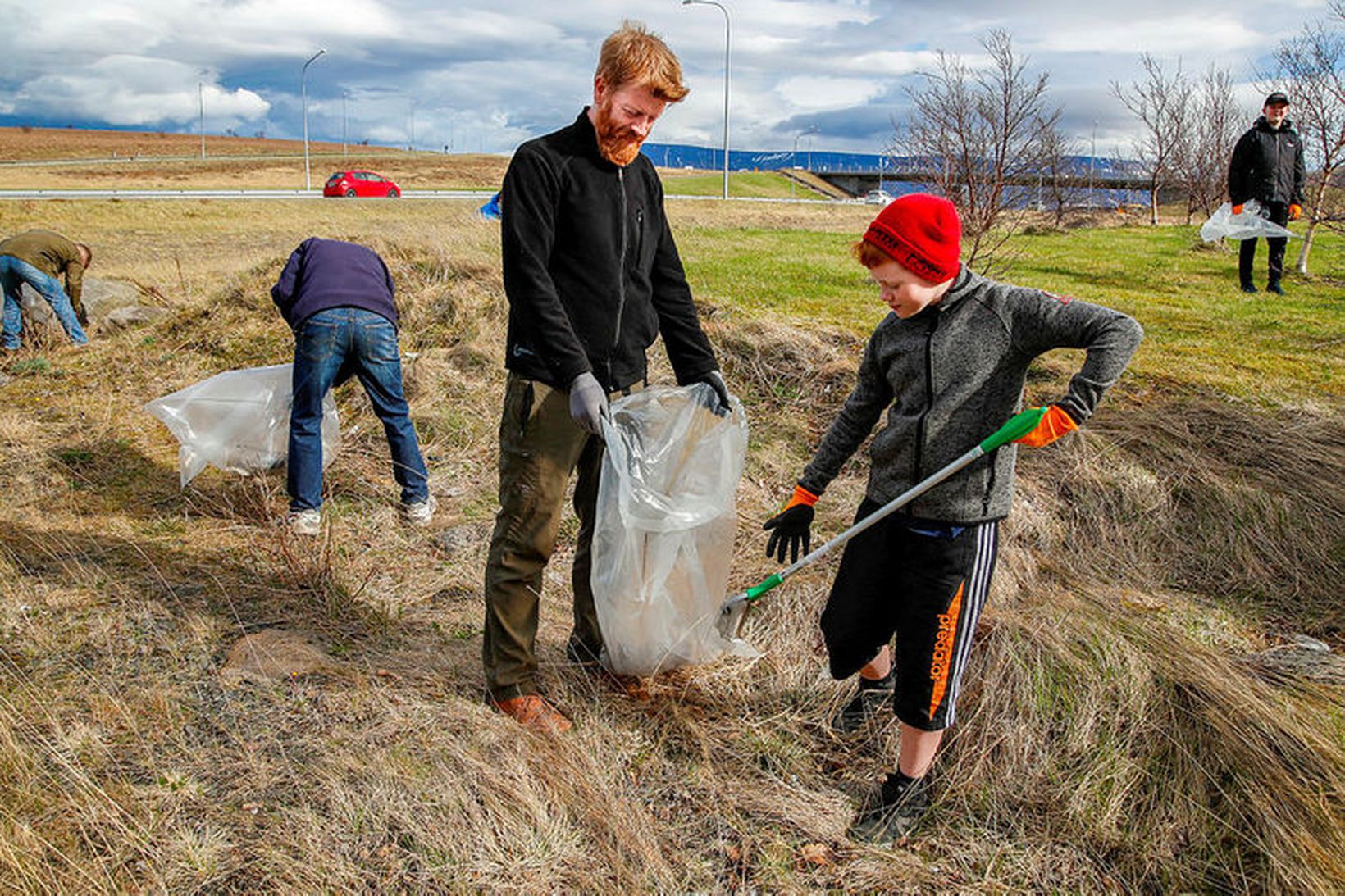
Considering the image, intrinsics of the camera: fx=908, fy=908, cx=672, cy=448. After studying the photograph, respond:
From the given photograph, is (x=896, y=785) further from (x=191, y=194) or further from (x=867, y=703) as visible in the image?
(x=191, y=194)

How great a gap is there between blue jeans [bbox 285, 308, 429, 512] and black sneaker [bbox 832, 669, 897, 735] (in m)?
2.29

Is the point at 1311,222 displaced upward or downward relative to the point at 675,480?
upward

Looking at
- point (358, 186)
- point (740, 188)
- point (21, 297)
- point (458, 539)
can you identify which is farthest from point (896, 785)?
point (740, 188)

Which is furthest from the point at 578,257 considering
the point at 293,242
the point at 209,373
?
the point at 293,242

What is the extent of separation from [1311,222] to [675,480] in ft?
29.4

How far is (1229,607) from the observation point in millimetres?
3105

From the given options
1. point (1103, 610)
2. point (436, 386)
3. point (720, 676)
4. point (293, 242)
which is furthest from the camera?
point (293, 242)

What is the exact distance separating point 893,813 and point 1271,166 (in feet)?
25.0

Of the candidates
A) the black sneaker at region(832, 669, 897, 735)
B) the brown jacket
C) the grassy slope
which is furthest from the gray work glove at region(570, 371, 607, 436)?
the brown jacket

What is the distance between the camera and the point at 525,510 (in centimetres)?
227

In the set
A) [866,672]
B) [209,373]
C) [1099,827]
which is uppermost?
[209,373]

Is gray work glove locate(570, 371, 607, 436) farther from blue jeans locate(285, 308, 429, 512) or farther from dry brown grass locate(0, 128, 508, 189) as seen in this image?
dry brown grass locate(0, 128, 508, 189)

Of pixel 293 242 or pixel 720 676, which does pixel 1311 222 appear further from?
pixel 293 242

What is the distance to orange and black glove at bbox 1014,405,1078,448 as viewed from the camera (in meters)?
1.79
